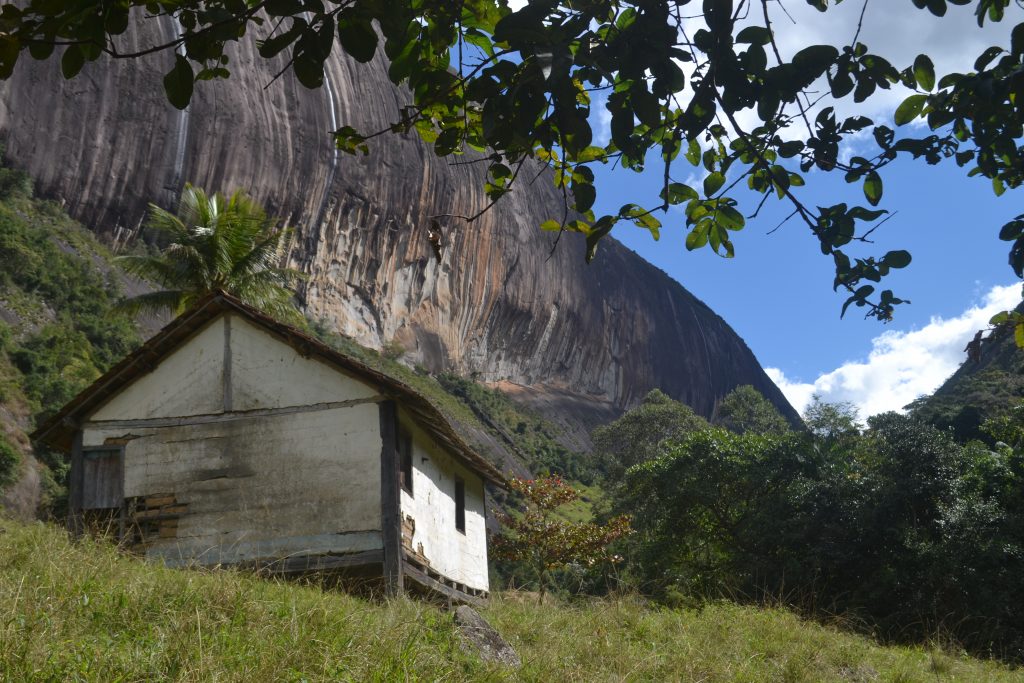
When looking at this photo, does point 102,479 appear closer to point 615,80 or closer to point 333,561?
point 333,561

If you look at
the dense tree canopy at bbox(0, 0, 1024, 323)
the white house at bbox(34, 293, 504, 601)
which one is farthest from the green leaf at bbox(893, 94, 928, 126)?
the white house at bbox(34, 293, 504, 601)

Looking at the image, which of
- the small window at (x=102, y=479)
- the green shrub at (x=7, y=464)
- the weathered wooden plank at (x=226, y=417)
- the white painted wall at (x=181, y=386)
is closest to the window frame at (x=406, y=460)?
the weathered wooden plank at (x=226, y=417)

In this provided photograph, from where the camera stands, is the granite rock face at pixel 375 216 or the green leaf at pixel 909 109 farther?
the granite rock face at pixel 375 216

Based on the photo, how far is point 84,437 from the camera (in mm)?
13266

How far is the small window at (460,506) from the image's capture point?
15.7 m

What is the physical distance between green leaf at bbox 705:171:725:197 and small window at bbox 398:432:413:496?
32.5 feet

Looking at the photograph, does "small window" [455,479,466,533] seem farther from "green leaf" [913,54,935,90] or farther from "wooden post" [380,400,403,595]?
"green leaf" [913,54,935,90]

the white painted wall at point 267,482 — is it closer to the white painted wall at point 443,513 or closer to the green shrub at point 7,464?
the white painted wall at point 443,513

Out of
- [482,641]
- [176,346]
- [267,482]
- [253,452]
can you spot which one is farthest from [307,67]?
[176,346]

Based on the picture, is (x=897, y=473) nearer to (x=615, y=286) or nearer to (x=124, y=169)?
(x=124, y=169)

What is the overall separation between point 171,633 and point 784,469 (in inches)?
731

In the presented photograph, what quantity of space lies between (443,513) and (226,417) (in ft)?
12.2

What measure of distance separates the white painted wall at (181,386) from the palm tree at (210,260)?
26.3ft

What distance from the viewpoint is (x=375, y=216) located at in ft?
193
